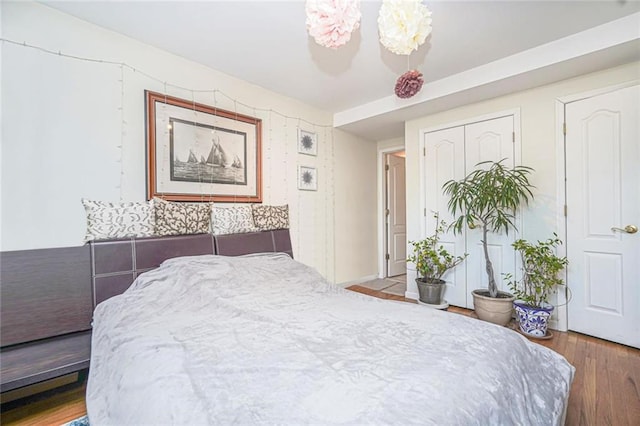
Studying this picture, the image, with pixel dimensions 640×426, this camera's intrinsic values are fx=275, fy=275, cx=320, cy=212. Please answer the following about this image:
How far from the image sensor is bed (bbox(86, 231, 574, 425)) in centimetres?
77

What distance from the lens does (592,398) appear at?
1.64 m

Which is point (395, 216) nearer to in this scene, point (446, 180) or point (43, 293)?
point (446, 180)

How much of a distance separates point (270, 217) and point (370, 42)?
1864 mm

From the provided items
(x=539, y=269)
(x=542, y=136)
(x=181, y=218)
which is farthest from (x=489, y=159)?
(x=181, y=218)

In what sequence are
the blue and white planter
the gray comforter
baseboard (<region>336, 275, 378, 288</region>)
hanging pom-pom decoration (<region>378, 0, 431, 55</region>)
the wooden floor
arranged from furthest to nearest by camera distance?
1. baseboard (<region>336, 275, 378, 288</region>)
2. the blue and white planter
3. the wooden floor
4. hanging pom-pom decoration (<region>378, 0, 431, 55</region>)
5. the gray comforter

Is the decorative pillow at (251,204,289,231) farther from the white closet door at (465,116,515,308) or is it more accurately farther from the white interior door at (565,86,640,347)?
the white interior door at (565,86,640,347)

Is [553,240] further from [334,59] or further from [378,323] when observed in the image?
[334,59]

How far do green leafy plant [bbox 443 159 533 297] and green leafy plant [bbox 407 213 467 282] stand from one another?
0.34m

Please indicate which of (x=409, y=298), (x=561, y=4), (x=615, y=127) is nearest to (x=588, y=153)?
(x=615, y=127)

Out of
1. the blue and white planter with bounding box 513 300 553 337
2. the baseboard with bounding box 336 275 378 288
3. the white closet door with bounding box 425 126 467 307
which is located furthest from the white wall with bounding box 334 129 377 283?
the blue and white planter with bounding box 513 300 553 337

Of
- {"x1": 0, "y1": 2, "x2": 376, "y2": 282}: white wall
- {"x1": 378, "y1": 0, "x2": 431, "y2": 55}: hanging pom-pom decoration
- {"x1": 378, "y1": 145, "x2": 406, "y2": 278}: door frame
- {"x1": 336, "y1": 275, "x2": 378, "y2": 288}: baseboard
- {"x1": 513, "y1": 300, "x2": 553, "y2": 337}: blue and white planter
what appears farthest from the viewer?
{"x1": 378, "y1": 145, "x2": 406, "y2": 278}: door frame

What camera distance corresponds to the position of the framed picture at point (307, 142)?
137 inches

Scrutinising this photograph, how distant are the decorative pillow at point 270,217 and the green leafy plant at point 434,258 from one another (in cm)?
163

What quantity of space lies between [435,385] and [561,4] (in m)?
2.57
